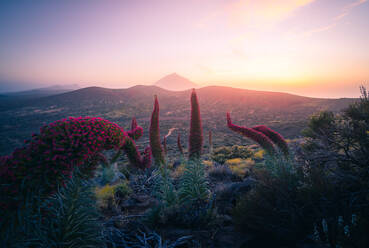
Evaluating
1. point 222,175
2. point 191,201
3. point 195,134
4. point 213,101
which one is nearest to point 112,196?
point 191,201

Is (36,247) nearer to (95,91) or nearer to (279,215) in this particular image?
(279,215)

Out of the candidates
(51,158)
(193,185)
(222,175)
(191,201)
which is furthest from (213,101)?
(51,158)

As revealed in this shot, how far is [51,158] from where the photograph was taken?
2.90 meters

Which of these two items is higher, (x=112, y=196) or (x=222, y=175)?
(x=112, y=196)

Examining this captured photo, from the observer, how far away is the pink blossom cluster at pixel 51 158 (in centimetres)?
266

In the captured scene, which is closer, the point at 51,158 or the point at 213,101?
the point at 51,158

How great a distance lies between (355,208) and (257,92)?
200ft

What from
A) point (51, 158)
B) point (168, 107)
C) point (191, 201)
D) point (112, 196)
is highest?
point (51, 158)

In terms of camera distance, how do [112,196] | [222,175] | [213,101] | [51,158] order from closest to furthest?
1. [51,158]
2. [112,196]
3. [222,175]
4. [213,101]

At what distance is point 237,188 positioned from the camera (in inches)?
157

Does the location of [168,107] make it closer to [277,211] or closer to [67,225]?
[277,211]

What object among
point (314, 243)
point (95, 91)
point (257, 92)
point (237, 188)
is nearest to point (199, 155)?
point (237, 188)

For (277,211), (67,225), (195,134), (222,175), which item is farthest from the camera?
(222,175)

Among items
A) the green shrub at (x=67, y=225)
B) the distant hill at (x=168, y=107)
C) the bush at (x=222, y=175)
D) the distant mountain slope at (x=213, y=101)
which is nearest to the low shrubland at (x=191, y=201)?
the green shrub at (x=67, y=225)
